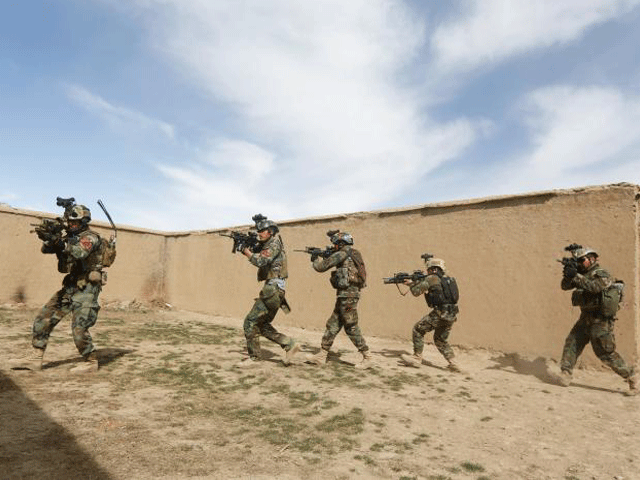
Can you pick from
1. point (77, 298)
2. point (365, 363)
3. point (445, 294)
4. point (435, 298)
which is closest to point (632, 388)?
point (445, 294)

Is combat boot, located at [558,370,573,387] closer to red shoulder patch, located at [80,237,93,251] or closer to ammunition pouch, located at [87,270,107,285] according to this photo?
ammunition pouch, located at [87,270,107,285]

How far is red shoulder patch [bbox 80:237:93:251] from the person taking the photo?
4.87m

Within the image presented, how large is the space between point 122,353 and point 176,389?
200cm

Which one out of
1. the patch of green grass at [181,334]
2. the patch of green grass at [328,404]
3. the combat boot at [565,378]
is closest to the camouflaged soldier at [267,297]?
the patch of green grass at [328,404]

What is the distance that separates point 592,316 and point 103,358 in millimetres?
6312

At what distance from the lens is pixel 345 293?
247 inches

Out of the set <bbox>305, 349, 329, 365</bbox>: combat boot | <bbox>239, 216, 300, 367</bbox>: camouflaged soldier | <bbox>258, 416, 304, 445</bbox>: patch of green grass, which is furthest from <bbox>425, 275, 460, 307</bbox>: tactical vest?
<bbox>258, 416, 304, 445</bbox>: patch of green grass

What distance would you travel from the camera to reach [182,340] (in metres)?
7.65

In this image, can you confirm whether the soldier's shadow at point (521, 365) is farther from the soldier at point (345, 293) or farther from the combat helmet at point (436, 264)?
the soldier at point (345, 293)

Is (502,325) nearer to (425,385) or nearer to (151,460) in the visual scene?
(425,385)

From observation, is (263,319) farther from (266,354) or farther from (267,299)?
(266,354)

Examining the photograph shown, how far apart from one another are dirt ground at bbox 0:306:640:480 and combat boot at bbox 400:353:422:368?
0.12 metres

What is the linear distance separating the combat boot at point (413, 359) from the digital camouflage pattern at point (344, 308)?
0.77 m

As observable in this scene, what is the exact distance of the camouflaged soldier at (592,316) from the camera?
5.23 metres
